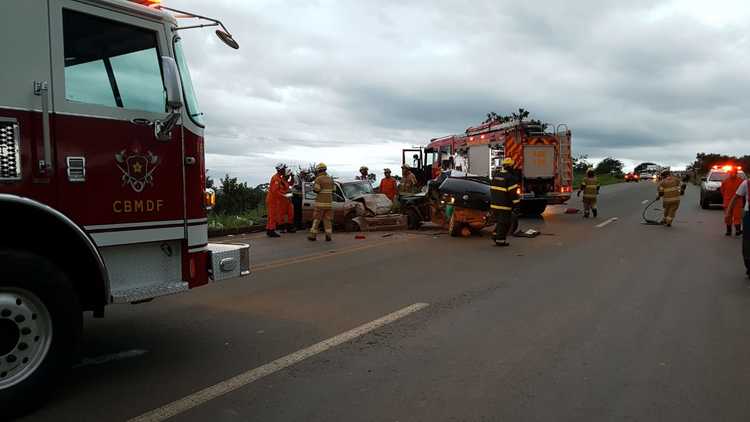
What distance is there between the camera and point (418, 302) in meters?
6.50

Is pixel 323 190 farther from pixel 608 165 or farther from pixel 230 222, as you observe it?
pixel 608 165

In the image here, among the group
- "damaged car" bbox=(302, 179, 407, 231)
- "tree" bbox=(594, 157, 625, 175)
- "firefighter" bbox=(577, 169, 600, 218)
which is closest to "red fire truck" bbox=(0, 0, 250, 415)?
"damaged car" bbox=(302, 179, 407, 231)

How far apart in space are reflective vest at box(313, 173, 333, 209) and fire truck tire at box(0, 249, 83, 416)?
9.30 meters

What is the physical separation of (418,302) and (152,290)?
3.15 m

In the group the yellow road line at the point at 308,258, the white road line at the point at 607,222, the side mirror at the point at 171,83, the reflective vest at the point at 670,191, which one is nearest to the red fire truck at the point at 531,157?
the white road line at the point at 607,222

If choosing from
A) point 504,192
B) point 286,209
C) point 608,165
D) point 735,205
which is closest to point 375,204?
point 286,209

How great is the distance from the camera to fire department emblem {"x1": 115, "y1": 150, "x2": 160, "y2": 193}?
4.08 m

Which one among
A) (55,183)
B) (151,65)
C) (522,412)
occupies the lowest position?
(522,412)

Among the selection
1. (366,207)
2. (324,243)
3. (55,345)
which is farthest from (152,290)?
(366,207)

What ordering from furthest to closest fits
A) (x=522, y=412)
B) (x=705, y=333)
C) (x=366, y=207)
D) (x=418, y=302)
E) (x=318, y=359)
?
(x=366, y=207) → (x=418, y=302) → (x=705, y=333) → (x=318, y=359) → (x=522, y=412)

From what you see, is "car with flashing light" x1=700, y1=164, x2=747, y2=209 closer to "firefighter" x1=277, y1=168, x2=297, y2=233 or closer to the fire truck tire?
"firefighter" x1=277, y1=168, x2=297, y2=233

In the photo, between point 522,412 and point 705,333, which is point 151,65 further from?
point 705,333

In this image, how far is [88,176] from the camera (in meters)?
3.87

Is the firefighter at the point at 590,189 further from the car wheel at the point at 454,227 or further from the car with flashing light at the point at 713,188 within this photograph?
the car wheel at the point at 454,227
